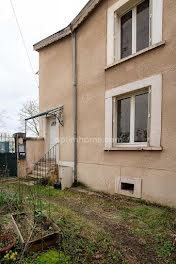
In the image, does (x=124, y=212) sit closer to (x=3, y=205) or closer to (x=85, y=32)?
(x=3, y=205)

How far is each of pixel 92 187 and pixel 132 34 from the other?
484cm

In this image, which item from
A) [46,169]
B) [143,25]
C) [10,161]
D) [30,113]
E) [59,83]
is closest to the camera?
[143,25]

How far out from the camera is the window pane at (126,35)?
4129mm

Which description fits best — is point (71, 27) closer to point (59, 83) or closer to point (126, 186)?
point (59, 83)

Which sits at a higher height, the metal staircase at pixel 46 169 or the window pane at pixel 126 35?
the window pane at pixel 126 35

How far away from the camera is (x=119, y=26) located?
4.34m

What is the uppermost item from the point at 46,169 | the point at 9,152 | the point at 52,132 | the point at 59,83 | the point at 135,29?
the point at 135,29

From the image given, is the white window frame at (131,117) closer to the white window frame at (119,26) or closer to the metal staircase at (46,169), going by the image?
the white window frame at (119,26)

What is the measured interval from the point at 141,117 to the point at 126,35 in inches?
99.6

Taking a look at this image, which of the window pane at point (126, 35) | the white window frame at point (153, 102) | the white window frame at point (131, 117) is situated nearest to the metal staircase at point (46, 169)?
the white window frame at point (131, 117)

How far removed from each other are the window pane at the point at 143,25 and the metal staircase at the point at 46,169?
490 centimetres

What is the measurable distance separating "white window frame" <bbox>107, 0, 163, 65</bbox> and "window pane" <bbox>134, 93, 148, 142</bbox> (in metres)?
1.33

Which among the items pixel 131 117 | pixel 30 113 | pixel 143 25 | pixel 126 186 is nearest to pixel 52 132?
pixel 131 117

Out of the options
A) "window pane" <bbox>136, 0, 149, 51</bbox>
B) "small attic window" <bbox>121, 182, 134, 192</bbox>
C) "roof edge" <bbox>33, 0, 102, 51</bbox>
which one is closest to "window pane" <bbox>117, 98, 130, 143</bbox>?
"small attic window" <bbox>121, 182, 134, 192</bbox>
